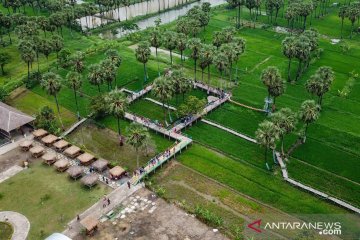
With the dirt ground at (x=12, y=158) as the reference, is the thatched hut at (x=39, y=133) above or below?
above

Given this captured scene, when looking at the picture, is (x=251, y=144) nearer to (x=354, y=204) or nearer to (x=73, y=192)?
(x=354, y=204)

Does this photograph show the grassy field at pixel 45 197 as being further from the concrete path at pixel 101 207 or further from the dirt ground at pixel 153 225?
the dirt ground at pixel 153 225

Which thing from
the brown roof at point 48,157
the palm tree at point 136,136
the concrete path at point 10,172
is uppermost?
the palm tree at point 136,136

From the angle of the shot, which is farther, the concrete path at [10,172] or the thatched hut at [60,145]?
the thatched hut at [60,145]

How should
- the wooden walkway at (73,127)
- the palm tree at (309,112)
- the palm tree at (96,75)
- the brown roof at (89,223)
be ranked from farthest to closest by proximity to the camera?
1. the palm tree at (96,75)
2. the wooden walkway at (73,127)
3. the palm tree at (309,112)
4. the brown roof at (89,223)

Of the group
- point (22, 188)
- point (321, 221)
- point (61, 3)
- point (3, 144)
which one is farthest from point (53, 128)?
point (61, 3)

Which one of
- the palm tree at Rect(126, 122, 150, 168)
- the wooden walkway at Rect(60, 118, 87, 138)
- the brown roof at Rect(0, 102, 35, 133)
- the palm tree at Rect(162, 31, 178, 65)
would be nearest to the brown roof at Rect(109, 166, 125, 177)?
the palm tree at Rect(126, 122, 150, 168)

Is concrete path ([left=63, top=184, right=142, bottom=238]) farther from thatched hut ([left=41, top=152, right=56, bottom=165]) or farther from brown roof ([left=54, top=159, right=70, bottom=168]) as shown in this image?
thatched hut ([left=41, top=152, right=56, bottom=165])

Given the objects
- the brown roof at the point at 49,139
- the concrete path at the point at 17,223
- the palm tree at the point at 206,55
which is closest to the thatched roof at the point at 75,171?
the brown roof at the point at 49,139
